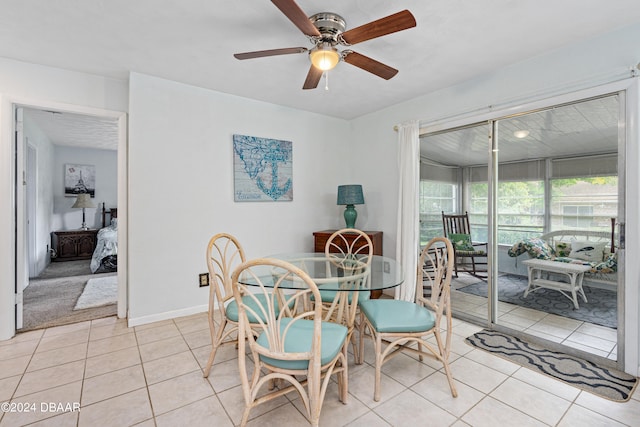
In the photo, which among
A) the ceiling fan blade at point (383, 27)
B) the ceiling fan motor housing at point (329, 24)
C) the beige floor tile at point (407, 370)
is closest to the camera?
the ceiling fan blade at point (383, 27)

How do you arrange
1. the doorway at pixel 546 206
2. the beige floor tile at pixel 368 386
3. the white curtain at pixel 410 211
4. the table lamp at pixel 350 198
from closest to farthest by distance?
the beige floor tile at pixel 368 386 → the doorway at pixel 546 206 → the white curtain at pixel 410 211 → the table lamp at pixel 350 198

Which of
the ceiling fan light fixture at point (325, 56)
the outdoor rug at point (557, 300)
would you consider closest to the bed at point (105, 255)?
the ceiling fan light fixture at point (325, 56)

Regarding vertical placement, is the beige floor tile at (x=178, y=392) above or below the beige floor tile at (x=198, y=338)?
below

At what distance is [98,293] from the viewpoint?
3.94 meters

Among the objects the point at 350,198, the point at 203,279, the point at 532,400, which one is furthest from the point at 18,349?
the point at 532,400

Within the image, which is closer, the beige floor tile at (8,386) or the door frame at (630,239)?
the beige floor tile at (8,386)

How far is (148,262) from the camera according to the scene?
9.78ft

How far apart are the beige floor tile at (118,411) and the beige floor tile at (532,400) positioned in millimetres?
2111

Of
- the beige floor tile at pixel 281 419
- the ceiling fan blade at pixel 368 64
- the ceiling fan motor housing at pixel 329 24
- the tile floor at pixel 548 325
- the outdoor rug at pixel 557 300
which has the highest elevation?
the ceiling fan motor housing at pixel 329 24

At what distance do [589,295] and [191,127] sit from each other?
13.1 feet

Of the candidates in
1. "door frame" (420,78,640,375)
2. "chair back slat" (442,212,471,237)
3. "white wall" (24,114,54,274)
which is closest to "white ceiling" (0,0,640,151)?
"door frame" (420,78,640,375)

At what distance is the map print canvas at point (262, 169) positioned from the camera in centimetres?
352

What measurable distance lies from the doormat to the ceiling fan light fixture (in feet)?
11.7

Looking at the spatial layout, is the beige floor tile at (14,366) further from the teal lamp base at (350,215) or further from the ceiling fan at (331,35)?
the teal lamp base at (350,215)
